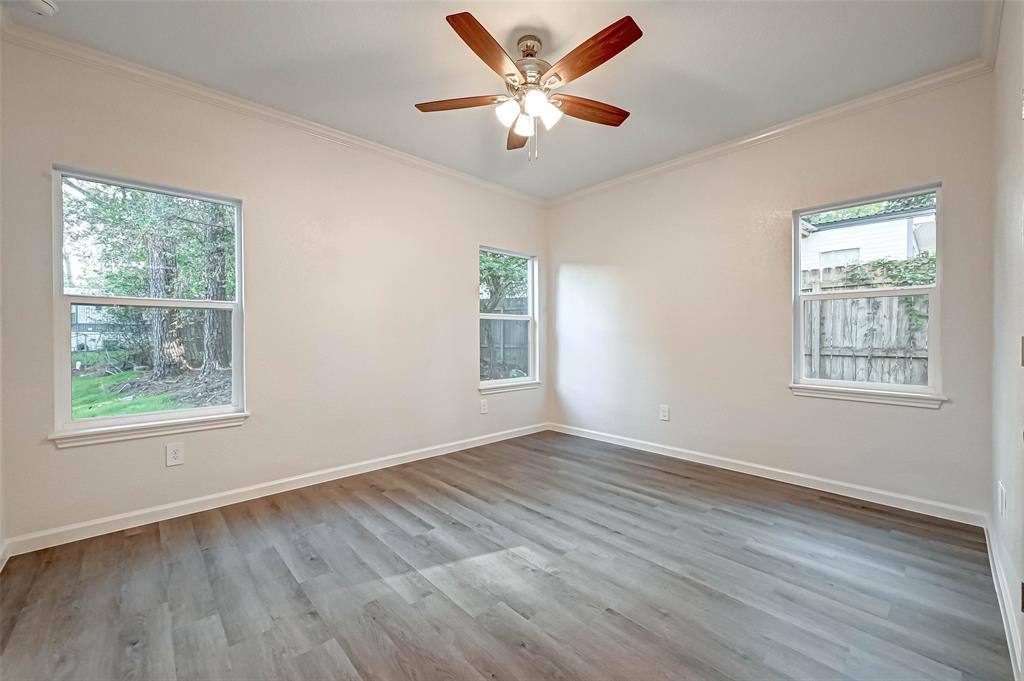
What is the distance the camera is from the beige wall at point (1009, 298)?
1560mm

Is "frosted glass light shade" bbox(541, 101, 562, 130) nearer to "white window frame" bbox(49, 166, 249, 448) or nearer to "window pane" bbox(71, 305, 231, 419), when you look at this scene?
"white window frame" bbox(49, 166, 249, 448)

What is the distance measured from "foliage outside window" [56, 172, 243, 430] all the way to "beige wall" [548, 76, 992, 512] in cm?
320

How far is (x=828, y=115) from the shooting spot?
300cm

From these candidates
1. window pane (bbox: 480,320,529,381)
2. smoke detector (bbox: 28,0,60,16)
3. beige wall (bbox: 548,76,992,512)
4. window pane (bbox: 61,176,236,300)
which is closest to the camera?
smoke detector (bbox: 28,0,60,16)

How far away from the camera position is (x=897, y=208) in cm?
285

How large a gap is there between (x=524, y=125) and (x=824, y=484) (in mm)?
3187

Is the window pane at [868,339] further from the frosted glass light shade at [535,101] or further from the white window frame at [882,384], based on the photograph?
the frosted glass light shade at [535,101]

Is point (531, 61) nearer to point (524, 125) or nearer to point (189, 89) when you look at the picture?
point (524, 125)

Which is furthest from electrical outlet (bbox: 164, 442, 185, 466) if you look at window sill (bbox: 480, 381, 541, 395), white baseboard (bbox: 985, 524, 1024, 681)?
white baseboard (bbox: 985, 524, 1024, 681)

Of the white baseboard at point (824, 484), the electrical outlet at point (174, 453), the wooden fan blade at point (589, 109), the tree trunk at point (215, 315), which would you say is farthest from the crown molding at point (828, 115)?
the electrical outlet at point (174, 453)

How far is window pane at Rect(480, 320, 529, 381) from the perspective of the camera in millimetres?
4520

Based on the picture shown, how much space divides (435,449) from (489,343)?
1.23 m

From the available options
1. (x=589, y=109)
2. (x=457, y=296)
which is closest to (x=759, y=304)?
(x=589, y=109)

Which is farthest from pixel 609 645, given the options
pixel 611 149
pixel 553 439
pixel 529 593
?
pixel 611 149
